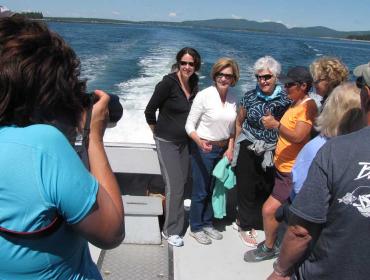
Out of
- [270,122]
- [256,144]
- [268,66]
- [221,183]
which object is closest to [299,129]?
[270,122]

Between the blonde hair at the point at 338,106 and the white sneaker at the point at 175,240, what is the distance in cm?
158

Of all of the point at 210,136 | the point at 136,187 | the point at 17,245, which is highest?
the point at 17,245

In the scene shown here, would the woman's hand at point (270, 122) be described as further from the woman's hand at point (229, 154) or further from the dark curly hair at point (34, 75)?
the dark curly hair at point (34, 75)

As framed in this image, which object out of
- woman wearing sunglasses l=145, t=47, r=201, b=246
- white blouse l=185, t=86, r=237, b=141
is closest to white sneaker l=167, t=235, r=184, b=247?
woman wearing sunglasses l=145, t=47, r=201, b=246

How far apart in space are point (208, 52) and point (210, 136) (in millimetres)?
10212

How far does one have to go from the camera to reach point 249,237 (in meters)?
3.03

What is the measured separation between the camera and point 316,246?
1200 mm

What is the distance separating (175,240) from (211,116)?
0.91 meters

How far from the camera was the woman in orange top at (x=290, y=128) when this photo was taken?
7.81 ft

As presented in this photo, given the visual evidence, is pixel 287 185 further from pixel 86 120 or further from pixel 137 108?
pixel 137 108

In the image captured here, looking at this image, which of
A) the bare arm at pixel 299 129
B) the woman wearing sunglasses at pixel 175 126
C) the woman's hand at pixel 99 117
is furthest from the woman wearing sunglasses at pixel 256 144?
the woman's hand at pixel 99 117

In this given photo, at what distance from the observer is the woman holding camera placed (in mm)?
794

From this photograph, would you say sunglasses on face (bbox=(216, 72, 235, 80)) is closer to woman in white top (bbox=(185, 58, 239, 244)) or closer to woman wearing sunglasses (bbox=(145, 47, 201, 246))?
woman in white top (bbox=(185, 58, 239, 244))

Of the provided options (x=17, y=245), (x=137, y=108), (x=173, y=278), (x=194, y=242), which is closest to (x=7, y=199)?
(x=17, y=245)
